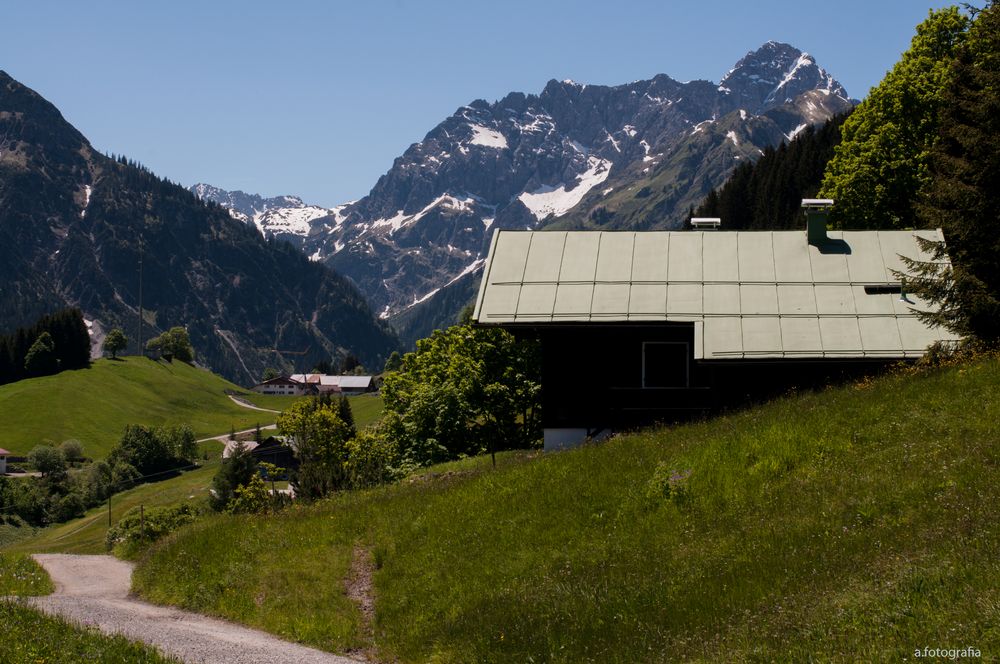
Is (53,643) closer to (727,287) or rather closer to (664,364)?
(664,364)

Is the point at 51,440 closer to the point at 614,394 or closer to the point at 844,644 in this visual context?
the point at 614,394

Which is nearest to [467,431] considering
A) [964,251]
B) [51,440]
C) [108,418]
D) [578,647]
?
[964,251]

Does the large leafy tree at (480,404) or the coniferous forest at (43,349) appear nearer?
the large leafy tree at (480,404)

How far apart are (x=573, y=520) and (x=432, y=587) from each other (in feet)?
10.1

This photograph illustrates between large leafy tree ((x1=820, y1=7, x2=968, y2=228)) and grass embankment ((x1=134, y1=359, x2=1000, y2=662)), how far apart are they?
23.9m

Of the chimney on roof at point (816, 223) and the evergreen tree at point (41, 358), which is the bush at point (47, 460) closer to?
the evergreen tree at point (41, 358)

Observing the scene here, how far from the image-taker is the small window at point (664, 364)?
2966 cm

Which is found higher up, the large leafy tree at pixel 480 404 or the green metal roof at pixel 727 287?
the green metal roof at pixel 727 287

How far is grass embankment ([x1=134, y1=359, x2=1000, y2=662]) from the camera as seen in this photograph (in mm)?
12008

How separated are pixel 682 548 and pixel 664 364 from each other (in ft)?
44.3

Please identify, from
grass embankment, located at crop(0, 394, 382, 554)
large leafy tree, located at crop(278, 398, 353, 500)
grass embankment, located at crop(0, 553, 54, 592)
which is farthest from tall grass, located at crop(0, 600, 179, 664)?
grass embankment, located at crop(0, 394, 382, 554)
